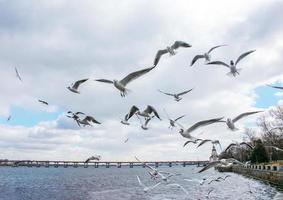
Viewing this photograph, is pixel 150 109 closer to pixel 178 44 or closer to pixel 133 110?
pixel 133 110

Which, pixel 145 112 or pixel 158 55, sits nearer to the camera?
pixel 158 55

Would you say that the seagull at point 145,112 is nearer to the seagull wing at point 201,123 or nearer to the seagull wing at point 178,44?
the seagull wing at point 201,123

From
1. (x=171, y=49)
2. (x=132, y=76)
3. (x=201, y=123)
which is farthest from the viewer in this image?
(x=201, y=123)

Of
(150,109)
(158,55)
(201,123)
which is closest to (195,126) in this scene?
(201,123)

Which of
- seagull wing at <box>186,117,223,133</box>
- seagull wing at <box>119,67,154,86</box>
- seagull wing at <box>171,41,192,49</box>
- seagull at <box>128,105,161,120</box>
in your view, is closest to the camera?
seagull wing at <box>119,67,154,86</box>

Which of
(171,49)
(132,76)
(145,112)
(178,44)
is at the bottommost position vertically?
(145,112)

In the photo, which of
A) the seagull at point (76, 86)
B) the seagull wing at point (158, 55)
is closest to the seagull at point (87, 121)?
the seagull at point (76, 86)

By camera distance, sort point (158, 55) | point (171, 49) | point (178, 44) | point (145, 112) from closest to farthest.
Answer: point (171, 49)
point (178, 44)
point (158, 55)
point (145, 112)

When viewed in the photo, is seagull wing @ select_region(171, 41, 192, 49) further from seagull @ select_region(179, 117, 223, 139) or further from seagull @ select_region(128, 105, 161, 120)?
seagull @ select_region(128, 105, 161, 120)

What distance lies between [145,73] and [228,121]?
15.1 feet

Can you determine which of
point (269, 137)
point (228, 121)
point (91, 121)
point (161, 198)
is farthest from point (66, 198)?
point (269, 137)

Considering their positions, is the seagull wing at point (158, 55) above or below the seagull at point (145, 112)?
above

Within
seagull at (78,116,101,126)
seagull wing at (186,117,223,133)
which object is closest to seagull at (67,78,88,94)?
seagull at (78,116,101,126)

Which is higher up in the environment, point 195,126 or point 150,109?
point 150,109
